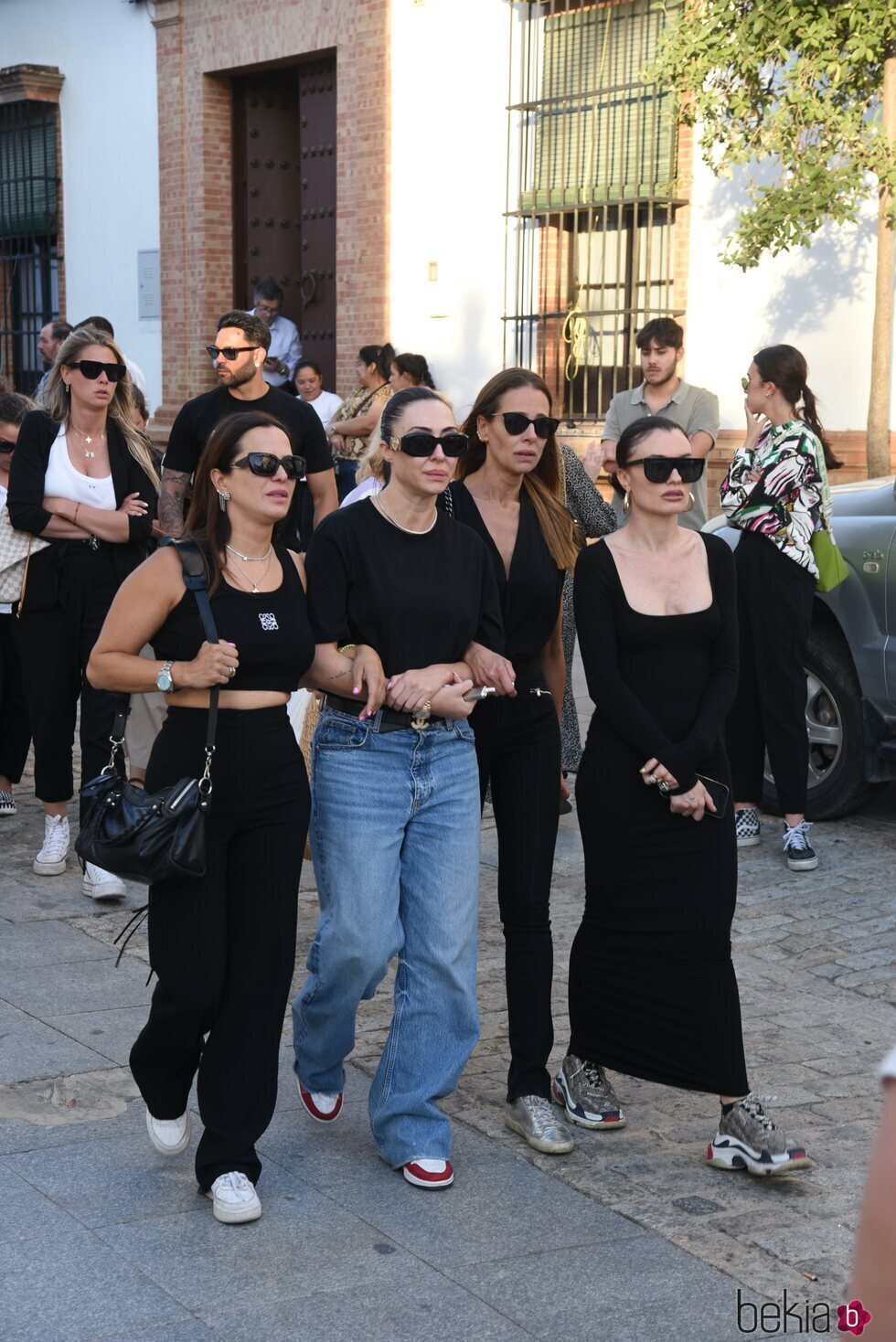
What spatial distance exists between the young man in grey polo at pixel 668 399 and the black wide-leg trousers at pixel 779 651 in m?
1.21

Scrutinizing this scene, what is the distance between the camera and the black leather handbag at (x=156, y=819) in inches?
150

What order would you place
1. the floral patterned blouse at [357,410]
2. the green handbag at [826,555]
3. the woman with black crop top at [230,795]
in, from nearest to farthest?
1. the woman with black crop top at [230,795]
2. the green handbag at [826,555]
3. the floral patterned blouse at [357,410]

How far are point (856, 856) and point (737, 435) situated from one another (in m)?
6.06

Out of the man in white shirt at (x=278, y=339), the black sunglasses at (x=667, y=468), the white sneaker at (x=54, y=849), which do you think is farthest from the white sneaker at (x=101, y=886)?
the man in white shirt at (x=278, y=339)

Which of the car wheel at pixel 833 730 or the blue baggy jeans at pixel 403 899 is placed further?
the car wheel at pixel 833 730

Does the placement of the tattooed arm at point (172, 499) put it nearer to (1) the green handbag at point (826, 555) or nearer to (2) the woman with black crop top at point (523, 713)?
(2) the woman with black crop top at point (523, 713)

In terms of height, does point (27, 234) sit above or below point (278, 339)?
above

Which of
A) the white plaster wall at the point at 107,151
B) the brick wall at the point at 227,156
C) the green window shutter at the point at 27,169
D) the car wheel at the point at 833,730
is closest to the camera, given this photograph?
the car wheel at the point at 833,730

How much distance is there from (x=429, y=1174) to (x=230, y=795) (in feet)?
3.39

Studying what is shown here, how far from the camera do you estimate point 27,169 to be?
20.8 m

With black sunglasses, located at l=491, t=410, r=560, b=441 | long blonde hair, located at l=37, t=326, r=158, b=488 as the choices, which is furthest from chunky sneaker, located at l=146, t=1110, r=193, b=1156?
long blonde hair, located at l=37, t=326, r=158, b=488

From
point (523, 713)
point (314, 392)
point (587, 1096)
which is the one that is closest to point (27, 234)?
point (314, 392)

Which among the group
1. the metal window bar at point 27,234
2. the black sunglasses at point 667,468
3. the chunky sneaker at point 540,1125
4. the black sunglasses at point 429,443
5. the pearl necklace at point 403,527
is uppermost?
the metal window bar at point 27,234

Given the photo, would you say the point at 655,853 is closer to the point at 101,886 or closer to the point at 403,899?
the point at 403,899
